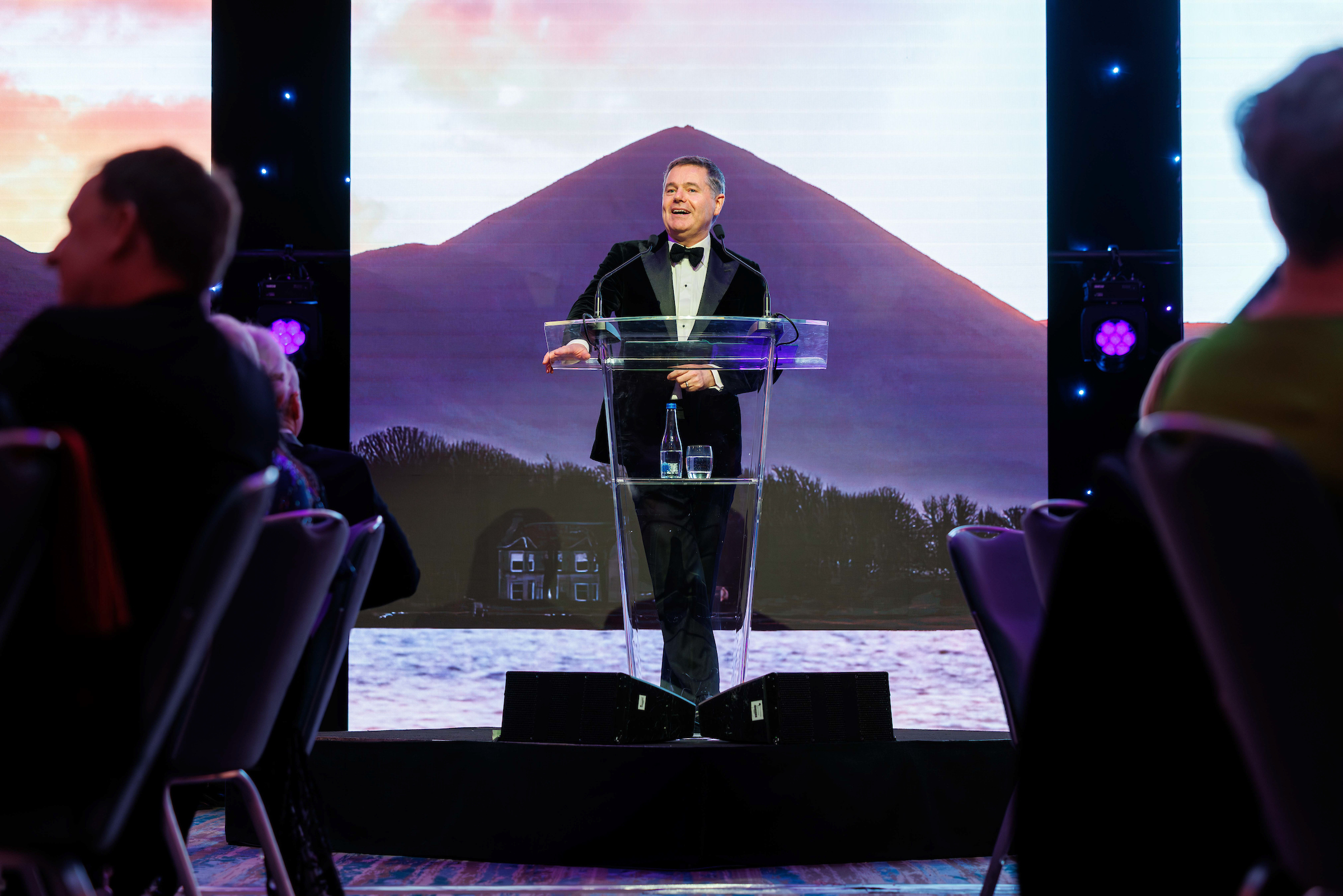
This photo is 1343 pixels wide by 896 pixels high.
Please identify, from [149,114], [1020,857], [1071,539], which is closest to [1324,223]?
[1071,539]

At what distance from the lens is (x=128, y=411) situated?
1.28 meters

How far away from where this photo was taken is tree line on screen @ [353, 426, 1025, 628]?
181 inches

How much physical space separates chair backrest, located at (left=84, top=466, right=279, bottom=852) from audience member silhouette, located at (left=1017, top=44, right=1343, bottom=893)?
81 cm

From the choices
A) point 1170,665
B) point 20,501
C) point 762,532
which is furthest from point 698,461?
point 20,501

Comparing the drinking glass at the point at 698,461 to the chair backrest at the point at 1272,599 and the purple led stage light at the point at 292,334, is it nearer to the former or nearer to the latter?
the purple led stage light at the point at 292,334

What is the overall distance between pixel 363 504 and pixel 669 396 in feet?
3.09

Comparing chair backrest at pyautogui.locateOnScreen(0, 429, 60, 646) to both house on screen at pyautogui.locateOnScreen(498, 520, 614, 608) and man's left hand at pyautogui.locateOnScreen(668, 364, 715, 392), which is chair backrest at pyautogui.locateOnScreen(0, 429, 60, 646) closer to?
man's left hand at pyautogui.locateOnScreen(668, 364, 715, 392)

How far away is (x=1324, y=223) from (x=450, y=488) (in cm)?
387

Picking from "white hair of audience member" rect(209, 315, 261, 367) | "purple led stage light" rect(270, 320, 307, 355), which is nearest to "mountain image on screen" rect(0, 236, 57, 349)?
"purple led stage light" rect(270, 320, 307, 355)

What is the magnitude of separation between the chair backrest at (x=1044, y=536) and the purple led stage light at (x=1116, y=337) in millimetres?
2584

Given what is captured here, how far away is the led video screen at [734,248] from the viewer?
15.2ft

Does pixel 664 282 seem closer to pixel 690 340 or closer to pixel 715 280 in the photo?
pixel 715 280

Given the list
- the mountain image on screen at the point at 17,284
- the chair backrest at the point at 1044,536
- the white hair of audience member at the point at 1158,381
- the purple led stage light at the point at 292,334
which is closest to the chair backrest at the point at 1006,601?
the chair backrest at the point at 1044,536

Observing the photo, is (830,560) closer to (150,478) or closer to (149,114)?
(149,114)
